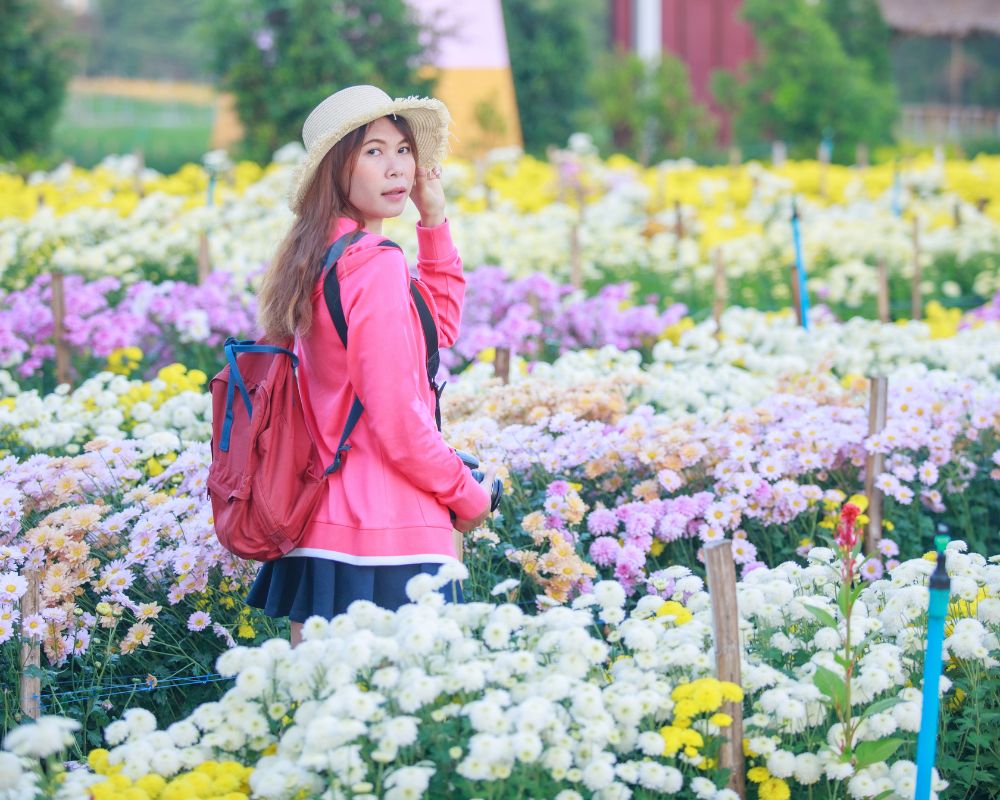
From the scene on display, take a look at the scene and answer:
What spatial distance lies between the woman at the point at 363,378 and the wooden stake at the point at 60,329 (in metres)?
3.52

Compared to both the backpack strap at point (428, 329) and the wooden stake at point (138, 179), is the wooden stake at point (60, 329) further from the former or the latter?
the wooden stake at point (138, 179)

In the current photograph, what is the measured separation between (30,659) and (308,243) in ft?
4.04

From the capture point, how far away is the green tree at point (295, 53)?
1455cm

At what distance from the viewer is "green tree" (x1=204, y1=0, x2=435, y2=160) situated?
47.7 ft

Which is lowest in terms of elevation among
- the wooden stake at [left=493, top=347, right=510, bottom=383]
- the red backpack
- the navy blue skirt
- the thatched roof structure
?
the navy blue skirt

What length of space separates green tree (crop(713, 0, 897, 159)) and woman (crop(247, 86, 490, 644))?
652 inches

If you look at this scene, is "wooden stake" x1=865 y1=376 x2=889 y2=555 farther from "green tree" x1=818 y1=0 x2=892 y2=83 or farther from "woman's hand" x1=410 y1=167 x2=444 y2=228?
"green tree" x1=818 y1=0 x2=892 y2=83

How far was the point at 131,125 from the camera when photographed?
3444cm

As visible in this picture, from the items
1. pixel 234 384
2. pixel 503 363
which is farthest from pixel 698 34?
pixel 234 384

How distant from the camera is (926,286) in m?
8.53

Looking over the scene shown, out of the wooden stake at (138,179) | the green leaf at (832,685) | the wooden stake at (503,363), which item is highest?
the wooden stake at (138,179)

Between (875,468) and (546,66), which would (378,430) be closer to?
(875,468)

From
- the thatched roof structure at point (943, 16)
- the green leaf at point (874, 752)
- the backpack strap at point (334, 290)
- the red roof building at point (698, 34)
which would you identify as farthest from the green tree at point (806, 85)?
the green leaf at point (874, 752)

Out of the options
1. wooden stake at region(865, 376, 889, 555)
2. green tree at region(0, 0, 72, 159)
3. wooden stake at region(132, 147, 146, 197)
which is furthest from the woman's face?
green tree at region(0, 0, 72, 159)
